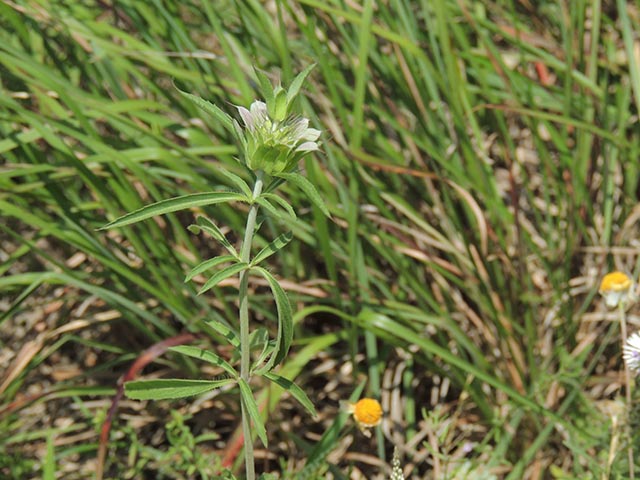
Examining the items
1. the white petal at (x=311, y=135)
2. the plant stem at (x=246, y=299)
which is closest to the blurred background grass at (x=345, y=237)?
the plant stem at (x=246, y=299)

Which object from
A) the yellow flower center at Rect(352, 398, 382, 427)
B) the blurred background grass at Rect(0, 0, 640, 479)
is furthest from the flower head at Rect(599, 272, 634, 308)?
the yellow flower center at Rect(352, 398, 382, 427)

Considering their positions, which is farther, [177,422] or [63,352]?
[63,352]

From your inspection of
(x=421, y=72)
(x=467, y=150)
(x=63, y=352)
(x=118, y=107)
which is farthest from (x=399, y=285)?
(x=63, y=352)

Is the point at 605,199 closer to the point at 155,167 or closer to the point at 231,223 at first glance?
the point at 231,223

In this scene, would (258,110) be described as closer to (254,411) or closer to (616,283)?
(254,411)

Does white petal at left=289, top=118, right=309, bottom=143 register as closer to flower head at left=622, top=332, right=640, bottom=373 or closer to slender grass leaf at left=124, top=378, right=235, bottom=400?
slender grass leaf at left=124, top=378, right=235, bottom=400

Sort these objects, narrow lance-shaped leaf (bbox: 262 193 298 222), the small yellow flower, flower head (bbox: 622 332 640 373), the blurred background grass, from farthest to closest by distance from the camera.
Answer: the blurred background grass
the small yellow flower
flower head (bbox: 622 332 640 373)
narrow lance-shaped leaf (bbox: 262 193 298 222)

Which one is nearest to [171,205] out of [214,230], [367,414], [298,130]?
[214,230]
